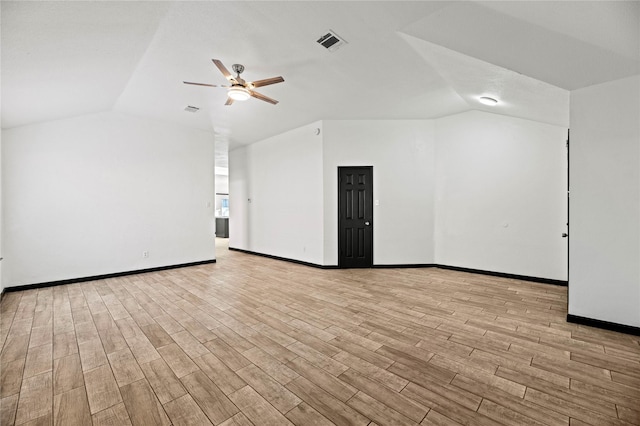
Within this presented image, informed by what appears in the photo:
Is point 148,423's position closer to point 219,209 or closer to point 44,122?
point 44,122

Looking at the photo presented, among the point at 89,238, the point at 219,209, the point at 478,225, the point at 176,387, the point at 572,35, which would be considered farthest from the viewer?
the point at 219,209

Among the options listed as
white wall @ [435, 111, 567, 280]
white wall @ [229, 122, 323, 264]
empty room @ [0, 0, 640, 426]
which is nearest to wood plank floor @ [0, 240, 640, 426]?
empty room @ [0, 0, 640, 426]

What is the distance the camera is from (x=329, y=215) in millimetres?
A: 5621

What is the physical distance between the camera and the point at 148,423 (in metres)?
1.56

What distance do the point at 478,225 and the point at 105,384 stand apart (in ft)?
18.6

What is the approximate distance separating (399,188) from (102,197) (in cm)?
571

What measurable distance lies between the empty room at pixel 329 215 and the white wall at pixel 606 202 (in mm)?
19

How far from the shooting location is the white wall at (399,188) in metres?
5.59

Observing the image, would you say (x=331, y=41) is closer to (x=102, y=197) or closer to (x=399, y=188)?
(x=399, y=188)

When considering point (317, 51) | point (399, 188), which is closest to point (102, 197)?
point (317, 51)

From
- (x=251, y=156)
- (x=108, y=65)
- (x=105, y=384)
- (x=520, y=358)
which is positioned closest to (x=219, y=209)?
(x=251, y=156)

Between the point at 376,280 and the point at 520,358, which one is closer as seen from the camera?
the point at 520,358

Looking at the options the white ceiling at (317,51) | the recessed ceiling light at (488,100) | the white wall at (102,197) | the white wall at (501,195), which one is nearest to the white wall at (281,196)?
the white wall at (102,197)

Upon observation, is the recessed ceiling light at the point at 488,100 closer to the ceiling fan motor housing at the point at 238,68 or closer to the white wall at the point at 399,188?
the white wall at the point at 399,188
